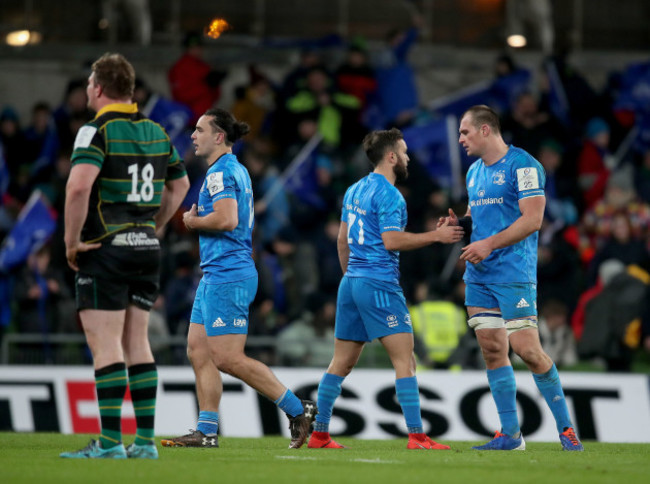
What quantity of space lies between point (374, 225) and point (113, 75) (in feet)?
8.88

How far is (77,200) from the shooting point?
694 cm

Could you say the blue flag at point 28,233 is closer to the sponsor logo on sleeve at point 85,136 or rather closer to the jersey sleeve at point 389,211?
the jersey sleeve at point 389,211

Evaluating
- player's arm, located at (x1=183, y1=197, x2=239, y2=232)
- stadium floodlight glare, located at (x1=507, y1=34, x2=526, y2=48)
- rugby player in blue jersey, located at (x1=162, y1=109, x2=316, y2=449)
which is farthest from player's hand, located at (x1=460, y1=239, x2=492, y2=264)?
stadium floodlight glare, located at (x1=507, y1=34, x2=526, y2=48)

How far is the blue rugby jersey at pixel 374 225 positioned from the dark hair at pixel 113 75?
251 centimetres

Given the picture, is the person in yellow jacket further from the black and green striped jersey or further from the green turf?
the black and green striped jersey

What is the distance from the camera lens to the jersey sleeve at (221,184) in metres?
8.80

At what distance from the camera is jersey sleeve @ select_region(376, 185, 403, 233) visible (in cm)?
890

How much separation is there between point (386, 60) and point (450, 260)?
3.91 meters

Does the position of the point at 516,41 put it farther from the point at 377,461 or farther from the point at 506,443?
the point at 377,461

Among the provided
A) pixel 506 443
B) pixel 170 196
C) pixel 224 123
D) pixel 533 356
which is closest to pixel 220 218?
pixel 224 123

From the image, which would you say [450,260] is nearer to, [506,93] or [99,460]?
[506,93]

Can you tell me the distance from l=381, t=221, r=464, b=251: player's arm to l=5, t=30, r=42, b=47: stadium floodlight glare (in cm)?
1297

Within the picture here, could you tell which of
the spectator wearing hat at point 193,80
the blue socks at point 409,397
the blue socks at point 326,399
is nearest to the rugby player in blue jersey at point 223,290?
the blue socks at point 326,399

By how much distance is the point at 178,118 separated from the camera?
55.2 feet
